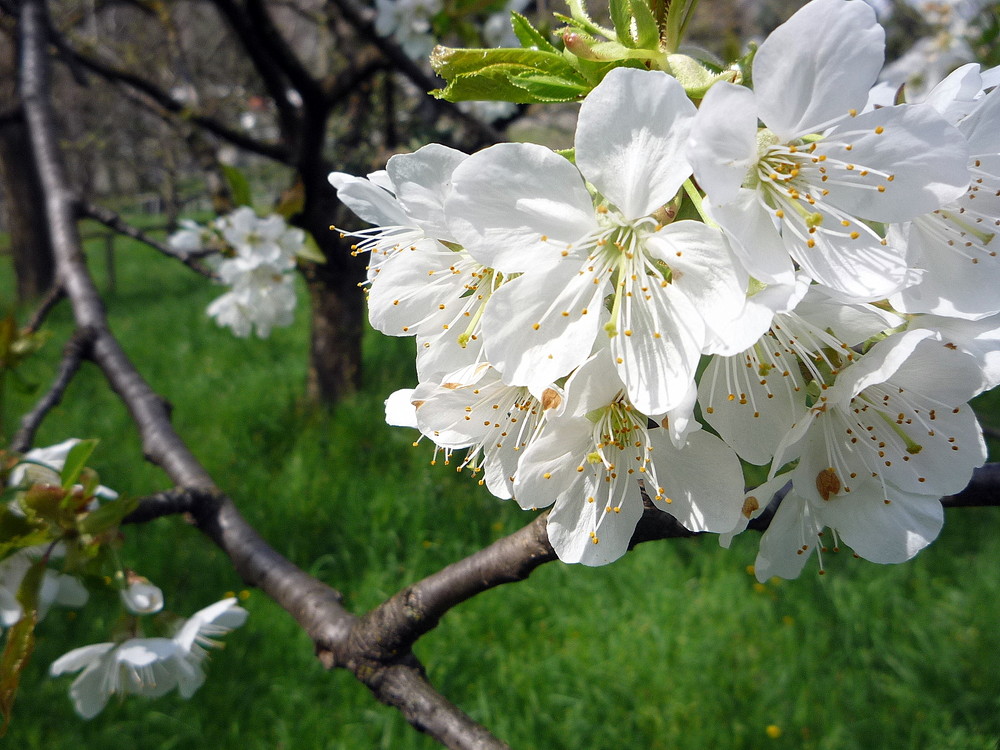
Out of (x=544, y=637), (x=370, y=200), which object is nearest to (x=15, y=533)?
(x=370, y=200)

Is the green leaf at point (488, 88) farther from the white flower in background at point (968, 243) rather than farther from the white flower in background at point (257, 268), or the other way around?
the white flower in background at point (257, 268)

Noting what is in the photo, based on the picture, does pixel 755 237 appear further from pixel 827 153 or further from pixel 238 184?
pixel 238 184

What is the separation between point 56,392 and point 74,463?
598 millimetres

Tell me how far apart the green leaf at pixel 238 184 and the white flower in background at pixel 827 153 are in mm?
2035

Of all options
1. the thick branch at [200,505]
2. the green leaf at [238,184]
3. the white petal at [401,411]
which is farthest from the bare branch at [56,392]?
the white petal at [401,411]

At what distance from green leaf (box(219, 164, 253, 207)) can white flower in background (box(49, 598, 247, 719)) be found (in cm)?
139

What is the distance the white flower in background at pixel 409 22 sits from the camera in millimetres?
3082

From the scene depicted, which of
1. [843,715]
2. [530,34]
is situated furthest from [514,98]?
[843,715]

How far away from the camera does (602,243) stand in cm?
66

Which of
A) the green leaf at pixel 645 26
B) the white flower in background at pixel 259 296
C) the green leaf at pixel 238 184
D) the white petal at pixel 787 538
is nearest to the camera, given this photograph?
the green leaf at pixel 645 26

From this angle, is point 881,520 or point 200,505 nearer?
point 881,520

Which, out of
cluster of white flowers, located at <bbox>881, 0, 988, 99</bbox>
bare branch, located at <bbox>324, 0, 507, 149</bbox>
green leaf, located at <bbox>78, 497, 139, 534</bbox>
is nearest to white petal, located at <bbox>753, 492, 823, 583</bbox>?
green leaf, located at <bbox>78, 497, 139, 534</bbox>

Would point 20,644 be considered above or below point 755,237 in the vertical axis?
below

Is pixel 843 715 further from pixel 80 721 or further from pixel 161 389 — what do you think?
pixel 161 389
